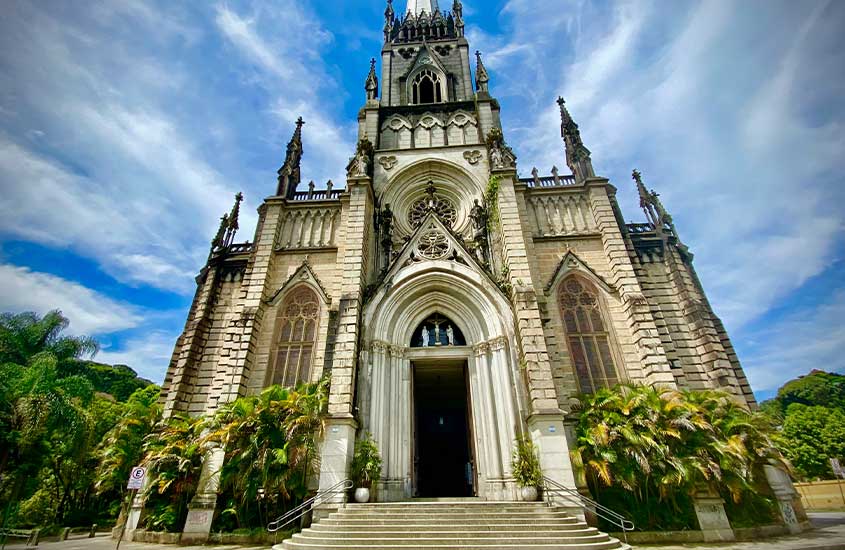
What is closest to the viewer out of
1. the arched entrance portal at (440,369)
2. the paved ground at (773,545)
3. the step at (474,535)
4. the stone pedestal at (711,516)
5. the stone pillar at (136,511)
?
the step at (474,535)

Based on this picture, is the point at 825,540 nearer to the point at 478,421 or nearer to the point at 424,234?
the point at 478,421

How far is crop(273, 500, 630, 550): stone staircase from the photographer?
27.1 feet

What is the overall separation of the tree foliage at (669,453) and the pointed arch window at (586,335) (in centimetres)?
272

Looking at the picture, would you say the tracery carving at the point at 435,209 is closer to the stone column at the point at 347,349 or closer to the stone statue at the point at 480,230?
the stone statue at the point at 480,230

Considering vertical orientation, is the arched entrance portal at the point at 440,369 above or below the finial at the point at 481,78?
below

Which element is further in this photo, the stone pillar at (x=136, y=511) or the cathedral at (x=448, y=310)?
the cathedral at (x=448, y=310)

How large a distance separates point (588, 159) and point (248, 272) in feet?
58.2

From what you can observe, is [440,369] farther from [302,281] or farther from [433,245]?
[302,281]

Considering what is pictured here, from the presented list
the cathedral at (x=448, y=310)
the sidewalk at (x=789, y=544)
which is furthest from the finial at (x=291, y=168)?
the sidewalk at (x=789, y=544)

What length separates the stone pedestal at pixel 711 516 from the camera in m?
10.4

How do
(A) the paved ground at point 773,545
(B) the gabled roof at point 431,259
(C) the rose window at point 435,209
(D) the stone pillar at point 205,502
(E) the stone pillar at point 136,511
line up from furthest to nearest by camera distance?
(C) the rose window at point 435,209
(B) the gabled roof at point 431,259
(E) the stone pillar at point 136,511
(D) the stone pillar at point 205,502
(A) the paved ground at point 773,545

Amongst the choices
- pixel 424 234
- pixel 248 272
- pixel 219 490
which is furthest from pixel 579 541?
pixel 248 272

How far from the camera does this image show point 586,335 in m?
15.3

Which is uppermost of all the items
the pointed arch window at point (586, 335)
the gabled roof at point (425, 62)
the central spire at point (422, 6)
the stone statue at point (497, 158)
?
the central spire at point (422, 6)
